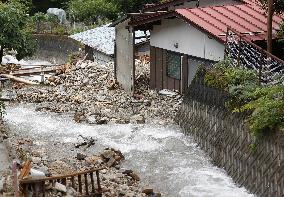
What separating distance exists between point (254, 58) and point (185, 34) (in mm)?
5036

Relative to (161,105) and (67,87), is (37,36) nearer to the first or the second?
(67,87)

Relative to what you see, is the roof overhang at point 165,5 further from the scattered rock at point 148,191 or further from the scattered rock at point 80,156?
the scattered rock at point 148,191

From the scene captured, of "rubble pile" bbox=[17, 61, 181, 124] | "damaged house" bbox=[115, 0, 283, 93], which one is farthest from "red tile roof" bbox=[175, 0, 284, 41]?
"rubble pile" bbox=[17, 61, 181, 124]

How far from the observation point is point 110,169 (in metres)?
16.5

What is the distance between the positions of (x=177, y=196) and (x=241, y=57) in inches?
235

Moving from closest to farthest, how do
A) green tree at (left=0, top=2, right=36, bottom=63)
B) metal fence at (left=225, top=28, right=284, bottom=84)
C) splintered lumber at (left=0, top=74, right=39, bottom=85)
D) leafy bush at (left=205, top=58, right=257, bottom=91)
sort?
metal fence at (left=225, top=28, right=284, bottom=84), leafy bush at (left=205, top=58, right=257, bottom=91), green tree at (left=0, top=2, right=36, bottom=63), splintered lumber at (left=0, top=74, right=39, bottom=85)

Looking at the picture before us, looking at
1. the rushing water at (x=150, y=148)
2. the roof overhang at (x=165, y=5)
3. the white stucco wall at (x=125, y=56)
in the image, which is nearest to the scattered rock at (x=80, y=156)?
the rushing water at (x=150, y=148)

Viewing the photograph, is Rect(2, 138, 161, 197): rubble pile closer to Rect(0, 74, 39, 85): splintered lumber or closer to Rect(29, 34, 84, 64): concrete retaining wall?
Rect(0, 74, 39, 85): splintered lumber

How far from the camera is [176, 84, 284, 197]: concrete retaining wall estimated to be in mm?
13172

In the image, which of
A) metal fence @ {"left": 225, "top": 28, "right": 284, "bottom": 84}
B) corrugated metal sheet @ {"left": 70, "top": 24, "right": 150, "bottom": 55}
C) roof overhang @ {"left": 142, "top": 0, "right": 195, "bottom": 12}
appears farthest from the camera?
corrugated metal sheet @ {"left": 70, "top": 24, "right": 150, "bottom": 55}

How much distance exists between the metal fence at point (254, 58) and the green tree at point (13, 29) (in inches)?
551

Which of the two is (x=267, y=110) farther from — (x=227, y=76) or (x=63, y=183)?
(x=63, y=183)

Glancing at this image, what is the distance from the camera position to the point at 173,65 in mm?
23531

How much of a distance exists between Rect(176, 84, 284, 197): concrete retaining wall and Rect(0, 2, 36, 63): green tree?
12627 millimetres
